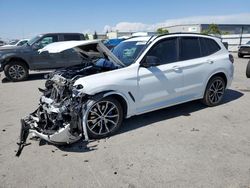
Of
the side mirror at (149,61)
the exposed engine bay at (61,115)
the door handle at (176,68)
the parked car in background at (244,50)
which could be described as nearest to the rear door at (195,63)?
the door handle at (176,68)

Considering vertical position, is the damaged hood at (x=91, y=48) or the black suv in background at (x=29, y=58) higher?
the damaged hood at (x=91, y=48)

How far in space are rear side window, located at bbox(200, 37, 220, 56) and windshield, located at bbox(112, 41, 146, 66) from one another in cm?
158

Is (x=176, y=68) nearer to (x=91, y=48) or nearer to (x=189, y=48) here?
(x=189, y=48)

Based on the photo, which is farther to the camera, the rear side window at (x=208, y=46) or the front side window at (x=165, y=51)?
the rear side window at (x=208, y=46)

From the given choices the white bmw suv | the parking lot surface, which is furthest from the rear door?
the parking lot surface

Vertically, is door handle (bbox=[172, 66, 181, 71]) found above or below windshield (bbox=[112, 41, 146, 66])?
below

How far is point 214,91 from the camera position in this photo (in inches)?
244

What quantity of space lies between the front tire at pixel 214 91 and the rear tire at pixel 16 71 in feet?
27.1

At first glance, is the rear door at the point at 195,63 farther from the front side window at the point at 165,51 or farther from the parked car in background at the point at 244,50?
the parked car in background at the point at 244,50

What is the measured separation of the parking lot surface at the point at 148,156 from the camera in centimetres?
328

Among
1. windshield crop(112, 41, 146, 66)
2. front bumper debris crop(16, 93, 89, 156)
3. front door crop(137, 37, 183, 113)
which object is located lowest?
front bumper debris crop(16, 93, 89, 156)

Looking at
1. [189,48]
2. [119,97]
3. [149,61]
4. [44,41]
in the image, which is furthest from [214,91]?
[44,41]

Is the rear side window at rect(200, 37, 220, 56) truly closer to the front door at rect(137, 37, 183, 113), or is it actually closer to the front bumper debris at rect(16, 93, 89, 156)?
the front door at rect(137, 37, 183, 113)

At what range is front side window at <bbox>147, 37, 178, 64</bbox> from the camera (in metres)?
5.09
